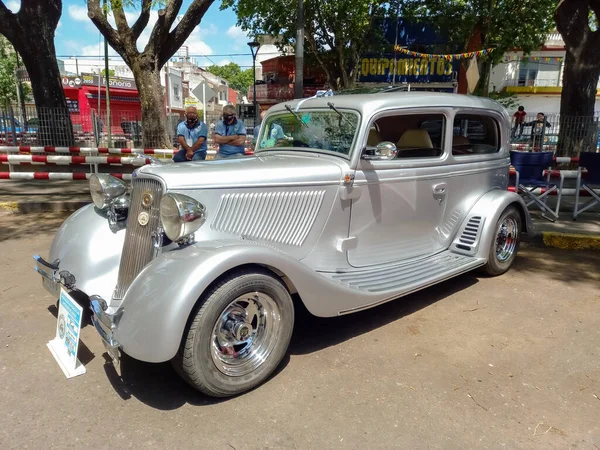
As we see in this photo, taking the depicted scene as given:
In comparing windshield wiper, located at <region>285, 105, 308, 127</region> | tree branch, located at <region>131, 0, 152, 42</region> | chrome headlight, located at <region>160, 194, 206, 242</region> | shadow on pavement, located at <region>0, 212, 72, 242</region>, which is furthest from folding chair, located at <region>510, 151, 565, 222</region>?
tree branch, located at <region>131, 0, 152, 42</region>

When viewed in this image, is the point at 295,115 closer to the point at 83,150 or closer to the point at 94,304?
the point at 94,304

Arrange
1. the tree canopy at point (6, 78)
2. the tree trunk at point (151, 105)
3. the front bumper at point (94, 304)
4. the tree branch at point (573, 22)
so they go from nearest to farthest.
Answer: the front bumper at point (94, 304), the tree branch at point (573, 22), the tree trunk at point (151, 105), the tree canopy at point (6, 78)

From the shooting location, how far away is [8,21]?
10.0 metres

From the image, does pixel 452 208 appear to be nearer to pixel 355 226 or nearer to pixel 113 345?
pixel 355 226

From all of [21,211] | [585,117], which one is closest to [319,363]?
[21,211]

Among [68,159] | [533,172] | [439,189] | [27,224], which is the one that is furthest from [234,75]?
[439,189]

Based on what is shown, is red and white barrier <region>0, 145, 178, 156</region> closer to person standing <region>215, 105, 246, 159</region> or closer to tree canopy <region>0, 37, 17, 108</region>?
person standing <region>215, 105, 246, 159</region>

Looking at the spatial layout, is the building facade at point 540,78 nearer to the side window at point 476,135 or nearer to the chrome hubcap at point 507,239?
the side window at point 476,135

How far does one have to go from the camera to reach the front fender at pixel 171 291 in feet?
7.27

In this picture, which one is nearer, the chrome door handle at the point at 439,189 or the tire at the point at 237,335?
the tire at the point at 237,335

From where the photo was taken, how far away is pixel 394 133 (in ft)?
13.5

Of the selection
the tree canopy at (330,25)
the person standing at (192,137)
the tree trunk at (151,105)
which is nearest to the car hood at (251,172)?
the person standing at (192,137)

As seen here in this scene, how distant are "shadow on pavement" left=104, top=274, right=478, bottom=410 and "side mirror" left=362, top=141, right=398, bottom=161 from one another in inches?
51.5

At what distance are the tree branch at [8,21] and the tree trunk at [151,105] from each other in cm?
260
